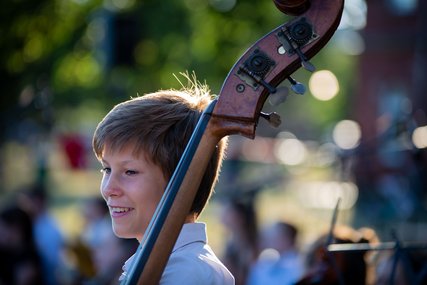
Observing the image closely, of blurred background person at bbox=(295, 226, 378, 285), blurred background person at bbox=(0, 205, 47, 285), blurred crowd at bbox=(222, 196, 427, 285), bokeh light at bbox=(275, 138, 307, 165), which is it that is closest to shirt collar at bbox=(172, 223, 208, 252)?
blurred crowd at bbox=(222, 196, 427, 285)

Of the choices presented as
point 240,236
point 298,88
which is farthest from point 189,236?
point 240,236

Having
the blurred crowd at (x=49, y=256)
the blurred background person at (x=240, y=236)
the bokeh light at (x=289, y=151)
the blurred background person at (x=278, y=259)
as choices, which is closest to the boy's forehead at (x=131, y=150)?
the blurred background person at (x=278, y=259)

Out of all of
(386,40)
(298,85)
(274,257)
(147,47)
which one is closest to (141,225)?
(298,85)

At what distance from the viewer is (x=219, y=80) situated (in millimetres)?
16219

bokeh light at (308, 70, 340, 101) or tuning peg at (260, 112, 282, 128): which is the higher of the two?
bokeh light at (308, 70, 340, 101)

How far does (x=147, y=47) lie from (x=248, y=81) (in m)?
13.9

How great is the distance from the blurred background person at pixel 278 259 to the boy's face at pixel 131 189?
3092mm

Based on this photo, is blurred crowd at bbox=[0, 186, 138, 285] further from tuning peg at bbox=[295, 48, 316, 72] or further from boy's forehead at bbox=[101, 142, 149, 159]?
tuning peg at bbox=[295, 48, 316, 72]

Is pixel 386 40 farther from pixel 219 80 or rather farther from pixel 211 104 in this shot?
pixel 211 104

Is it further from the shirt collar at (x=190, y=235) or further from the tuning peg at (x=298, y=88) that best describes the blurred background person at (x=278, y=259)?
the tuning peg at (x=298, y=88)

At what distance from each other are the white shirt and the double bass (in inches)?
4.7

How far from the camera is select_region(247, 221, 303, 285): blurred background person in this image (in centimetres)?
544

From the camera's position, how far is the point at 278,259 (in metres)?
5.76

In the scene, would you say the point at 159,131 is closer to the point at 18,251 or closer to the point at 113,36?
the point at 18,251
